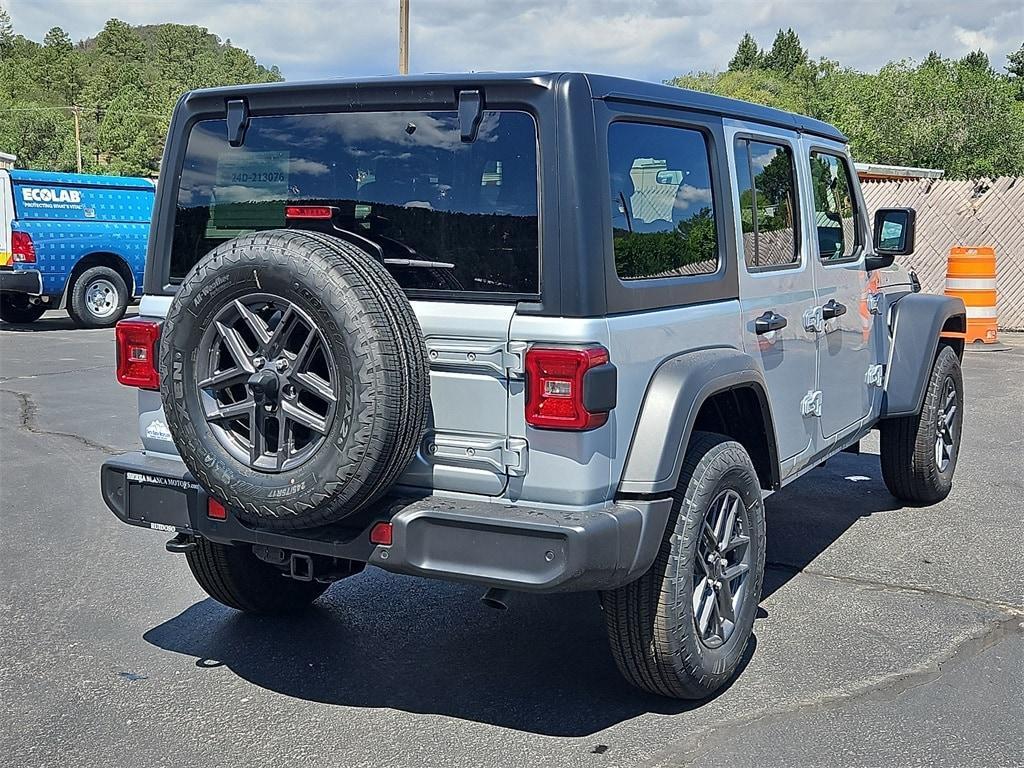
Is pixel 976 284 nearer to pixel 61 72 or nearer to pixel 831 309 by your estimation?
pixel 831 309

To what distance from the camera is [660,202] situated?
3742 mm

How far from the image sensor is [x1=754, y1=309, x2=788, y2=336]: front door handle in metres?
4.21

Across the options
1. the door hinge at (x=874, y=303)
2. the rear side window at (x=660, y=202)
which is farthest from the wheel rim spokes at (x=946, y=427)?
the rear side window at (x=660, y=202)

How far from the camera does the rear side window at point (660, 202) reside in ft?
11.5

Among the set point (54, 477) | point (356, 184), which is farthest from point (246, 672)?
point (54, 477)

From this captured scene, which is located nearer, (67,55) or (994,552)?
(994,552)

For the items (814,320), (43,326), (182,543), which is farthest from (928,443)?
(43,326)

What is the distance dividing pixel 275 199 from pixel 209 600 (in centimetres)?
193

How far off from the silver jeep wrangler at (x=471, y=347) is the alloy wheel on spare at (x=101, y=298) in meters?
12.8

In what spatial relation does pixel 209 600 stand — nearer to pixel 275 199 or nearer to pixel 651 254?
pixel 275 199

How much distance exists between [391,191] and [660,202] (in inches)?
35.2

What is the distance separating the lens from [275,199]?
12.5ft

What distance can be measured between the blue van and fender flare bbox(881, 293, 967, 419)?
40.9 ft

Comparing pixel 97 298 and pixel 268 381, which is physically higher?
pixel 97 298
